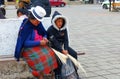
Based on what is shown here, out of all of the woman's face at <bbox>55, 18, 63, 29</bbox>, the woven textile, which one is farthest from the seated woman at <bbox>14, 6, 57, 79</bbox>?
the woman's face at <bbox>55, 18, 63, 29</bbox>

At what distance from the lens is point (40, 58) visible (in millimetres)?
5230

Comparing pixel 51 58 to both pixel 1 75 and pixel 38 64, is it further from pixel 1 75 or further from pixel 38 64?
pixel 1 75

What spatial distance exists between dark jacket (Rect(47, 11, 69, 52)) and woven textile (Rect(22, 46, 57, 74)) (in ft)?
1.14

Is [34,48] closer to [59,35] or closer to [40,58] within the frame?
[40,58]

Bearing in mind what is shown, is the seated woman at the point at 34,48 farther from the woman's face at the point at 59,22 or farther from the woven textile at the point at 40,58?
the woman's face at the point at 59,22

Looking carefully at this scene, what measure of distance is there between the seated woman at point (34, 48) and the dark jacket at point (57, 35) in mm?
330

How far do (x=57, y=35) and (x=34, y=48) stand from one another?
72 cm

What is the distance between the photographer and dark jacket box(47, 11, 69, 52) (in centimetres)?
568

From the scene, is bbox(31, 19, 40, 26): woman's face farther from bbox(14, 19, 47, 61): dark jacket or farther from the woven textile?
the woven textile

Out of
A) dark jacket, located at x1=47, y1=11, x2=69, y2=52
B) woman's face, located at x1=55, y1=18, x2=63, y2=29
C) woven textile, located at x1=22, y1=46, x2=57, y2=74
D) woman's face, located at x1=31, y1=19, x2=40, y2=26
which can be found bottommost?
woven textile, located at x1=22, y1=46, x2=57, y2=74

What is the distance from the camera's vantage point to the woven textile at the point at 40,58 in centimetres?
524

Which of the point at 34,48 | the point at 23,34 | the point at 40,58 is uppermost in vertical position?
the point at 23,34

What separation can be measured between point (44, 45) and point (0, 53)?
115cm

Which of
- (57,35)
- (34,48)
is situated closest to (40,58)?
(34,48)
